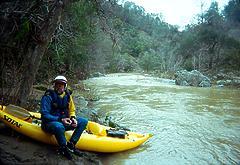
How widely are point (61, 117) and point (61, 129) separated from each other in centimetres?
34

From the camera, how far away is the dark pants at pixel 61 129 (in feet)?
15.0

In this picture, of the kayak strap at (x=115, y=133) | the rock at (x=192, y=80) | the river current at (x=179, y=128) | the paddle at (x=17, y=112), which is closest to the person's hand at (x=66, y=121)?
the paddle at (x=17, y=112)

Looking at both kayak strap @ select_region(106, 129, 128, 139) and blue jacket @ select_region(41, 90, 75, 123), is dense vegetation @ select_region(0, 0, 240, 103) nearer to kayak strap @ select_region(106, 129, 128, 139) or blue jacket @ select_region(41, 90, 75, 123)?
blue jacket @ select_region(41, 90, 75, 123)

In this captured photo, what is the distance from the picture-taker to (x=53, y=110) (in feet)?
15.9

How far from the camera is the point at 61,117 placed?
4.88m

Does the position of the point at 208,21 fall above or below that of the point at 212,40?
above

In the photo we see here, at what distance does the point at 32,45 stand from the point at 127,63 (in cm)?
4154

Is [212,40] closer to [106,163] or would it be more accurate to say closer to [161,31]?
[106,163]

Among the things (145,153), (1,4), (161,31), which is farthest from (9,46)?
(161,31)

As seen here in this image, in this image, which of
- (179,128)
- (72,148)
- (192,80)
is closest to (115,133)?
(72,148)

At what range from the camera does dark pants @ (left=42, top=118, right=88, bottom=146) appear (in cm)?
457

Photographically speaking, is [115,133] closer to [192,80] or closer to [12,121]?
[12,121]

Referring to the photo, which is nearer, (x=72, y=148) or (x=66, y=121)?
(x=66, y=121)

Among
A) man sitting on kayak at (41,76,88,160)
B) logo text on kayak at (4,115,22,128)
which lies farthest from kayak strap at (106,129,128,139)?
logo text on kayak at (4,115,22,128)
